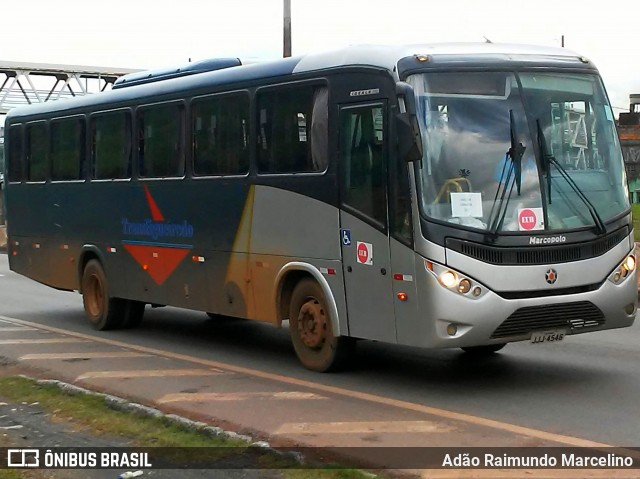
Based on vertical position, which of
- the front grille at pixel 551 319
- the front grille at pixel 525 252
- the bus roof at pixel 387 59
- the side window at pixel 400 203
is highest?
the bus roof at pixel 387 59

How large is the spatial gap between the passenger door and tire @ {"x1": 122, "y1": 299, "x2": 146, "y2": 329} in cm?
563

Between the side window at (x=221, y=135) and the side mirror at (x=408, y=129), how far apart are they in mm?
2768

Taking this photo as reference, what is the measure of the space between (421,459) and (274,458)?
94 cm

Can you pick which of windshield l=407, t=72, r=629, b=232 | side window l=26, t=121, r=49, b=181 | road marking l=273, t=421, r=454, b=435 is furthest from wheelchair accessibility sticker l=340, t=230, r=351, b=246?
side window l=26, t=121, r=49, b=181

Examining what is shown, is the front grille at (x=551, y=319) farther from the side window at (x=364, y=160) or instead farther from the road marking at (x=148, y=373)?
the road marking at (x=148, y=373)

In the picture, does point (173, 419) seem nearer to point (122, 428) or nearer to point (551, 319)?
point (122, 428)

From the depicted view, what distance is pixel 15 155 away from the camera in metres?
17.5

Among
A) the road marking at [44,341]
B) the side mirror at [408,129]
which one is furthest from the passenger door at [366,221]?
the road marking at [44,341]

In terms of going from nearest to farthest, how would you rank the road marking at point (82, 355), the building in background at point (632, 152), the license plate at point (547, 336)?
1. the license plate at point (547, 336)
2. the road marking at point (82, 355)
3. the building in background at point (632, 152)

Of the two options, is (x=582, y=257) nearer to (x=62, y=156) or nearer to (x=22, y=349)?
(x=22, y=349)

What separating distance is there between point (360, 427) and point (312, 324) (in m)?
2.65

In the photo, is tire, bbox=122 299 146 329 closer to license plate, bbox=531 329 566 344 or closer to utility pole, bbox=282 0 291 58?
license plate, bbox=531 329 566 344

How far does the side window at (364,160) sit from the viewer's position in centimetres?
970

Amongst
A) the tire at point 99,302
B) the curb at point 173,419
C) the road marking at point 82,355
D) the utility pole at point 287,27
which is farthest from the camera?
the utility pole at point 287,27
